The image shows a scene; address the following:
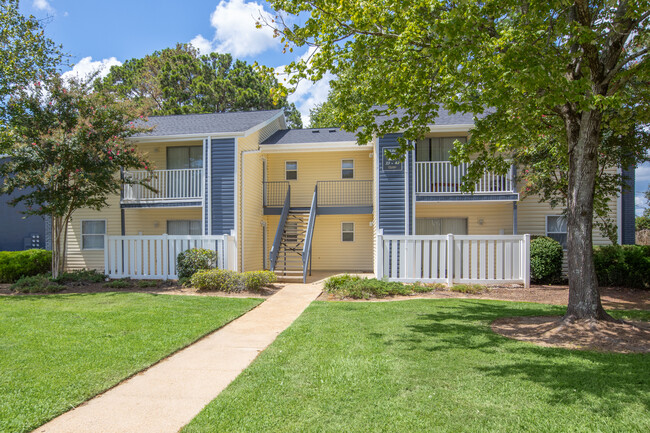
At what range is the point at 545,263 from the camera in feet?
40.2

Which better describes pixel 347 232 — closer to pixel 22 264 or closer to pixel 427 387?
pixel 22 264

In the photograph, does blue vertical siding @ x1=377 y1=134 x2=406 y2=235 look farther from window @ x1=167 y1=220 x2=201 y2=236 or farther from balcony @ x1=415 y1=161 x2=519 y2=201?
window @ x1=167 y1=220 x2=201 y2=236

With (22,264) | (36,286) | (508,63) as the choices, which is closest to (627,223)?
(508,63)

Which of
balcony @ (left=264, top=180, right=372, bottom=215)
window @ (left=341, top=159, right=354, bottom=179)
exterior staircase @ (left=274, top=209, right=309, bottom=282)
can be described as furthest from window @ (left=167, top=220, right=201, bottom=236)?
window @ (left=341, top=159, right=354, bottom=179)

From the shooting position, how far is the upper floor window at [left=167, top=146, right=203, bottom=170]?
16062 millimetres

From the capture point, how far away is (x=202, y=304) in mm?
9211

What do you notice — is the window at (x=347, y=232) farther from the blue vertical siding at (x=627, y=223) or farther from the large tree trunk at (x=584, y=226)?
the large tree trunk at (x=584, y=226)

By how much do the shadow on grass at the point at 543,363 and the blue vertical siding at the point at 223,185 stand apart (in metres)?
8.48

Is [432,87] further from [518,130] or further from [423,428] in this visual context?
[423,428]

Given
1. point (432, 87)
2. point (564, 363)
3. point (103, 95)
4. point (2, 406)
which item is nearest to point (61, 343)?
point (2, 406)

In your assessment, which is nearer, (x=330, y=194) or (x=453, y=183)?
(x=453, y=183)

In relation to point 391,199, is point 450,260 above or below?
below

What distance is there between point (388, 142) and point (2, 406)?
39.0 ft

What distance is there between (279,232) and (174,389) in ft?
33.3
